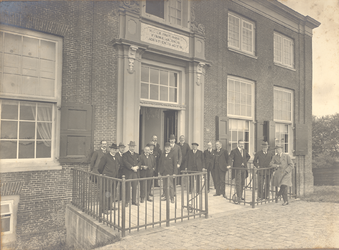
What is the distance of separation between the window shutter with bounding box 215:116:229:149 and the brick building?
0.05 metres

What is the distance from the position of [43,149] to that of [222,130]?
22.3 ft

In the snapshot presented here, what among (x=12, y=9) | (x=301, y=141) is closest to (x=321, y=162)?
(x=301, y=141)

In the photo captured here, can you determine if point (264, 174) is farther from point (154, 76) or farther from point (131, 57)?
point (131, 57)

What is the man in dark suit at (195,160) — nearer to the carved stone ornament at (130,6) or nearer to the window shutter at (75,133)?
the window shutter at (75,133)

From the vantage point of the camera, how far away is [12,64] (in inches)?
270

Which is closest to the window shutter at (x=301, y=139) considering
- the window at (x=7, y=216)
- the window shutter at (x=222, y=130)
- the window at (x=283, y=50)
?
the window at (x=283, y=50)

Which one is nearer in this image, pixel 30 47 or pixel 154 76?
pixel 30 47

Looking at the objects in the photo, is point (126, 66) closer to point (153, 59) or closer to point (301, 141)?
point (153, 59)

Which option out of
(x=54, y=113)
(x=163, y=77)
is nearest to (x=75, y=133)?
(x=54, y=113)

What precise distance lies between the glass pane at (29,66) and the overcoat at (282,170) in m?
7.32

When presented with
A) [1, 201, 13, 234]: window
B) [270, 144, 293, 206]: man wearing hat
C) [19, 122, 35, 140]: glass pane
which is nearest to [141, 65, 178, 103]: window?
[19, 122, 35, 140]: glass pane

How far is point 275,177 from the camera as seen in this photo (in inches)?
321

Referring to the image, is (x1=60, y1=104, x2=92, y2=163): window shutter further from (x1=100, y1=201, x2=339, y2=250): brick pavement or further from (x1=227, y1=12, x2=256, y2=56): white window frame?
(x1=227, y1=12, x2=256, y2=56): white window frame

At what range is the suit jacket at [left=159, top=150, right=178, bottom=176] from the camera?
25.3 ft
